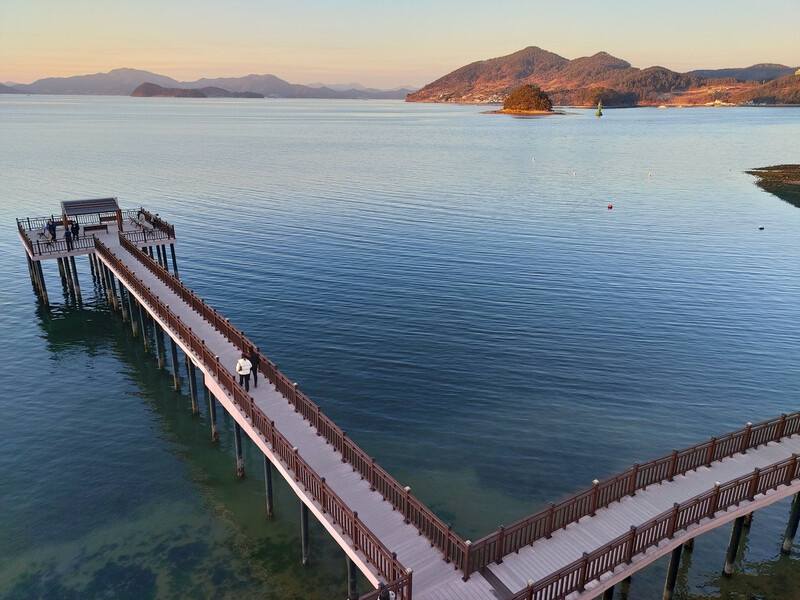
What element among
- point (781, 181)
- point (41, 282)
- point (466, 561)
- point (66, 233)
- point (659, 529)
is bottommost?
point (659, 529)

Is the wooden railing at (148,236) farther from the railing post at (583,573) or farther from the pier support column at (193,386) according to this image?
the railing post at (583,573)

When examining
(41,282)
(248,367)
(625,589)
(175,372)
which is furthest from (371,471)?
(41,282)

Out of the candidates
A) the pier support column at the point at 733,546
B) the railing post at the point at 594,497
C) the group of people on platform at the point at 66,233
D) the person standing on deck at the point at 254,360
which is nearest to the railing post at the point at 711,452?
the pier support column at the point at 733,546

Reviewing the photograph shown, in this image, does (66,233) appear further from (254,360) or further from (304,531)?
(304,531)

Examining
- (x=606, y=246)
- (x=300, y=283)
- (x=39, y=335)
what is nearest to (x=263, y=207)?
(x=300, y=283)

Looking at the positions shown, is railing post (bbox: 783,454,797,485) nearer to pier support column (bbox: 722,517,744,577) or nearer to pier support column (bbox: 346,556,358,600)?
pier support column (bbox: 722,517,744,577)
